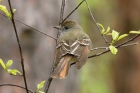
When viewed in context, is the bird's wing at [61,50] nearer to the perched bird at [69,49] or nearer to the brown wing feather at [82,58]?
the perched bird at [69,49]

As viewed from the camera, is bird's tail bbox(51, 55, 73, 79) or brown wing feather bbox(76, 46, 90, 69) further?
brown wing feather bbox(76, 46, 90, 69)

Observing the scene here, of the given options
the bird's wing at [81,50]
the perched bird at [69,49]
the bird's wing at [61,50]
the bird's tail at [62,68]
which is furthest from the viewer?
the bird's wing at [61,50]

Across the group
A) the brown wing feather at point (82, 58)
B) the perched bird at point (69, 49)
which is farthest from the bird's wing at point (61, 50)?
the brown wing feather at point (82, 58)

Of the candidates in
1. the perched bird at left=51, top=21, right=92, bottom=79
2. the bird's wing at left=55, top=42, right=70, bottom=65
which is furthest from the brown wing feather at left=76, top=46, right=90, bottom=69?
the bird's wing at left=55, top=42, right=70, bottom=65

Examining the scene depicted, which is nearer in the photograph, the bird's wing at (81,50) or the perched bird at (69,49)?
the perched bird at (69,49)

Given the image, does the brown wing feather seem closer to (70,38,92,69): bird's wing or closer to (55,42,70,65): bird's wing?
(70,38,92,69): bird's wing

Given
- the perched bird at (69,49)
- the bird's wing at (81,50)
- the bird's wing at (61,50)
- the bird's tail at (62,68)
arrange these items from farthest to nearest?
1. the bird's wing at (61,50)
2. the bird's wing at (81,50)
3. the perched bird at (69,49)
4. the bird's tail at (62,68)

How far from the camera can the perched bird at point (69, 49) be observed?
3.32 m

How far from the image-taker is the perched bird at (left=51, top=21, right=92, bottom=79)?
3324 mm

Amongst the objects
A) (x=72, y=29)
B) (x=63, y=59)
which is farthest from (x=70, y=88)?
(x=63, y=59)

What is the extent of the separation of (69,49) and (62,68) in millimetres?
484

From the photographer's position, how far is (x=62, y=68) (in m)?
3.29

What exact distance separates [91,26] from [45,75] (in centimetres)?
471

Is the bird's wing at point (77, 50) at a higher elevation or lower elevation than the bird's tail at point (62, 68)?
higher
